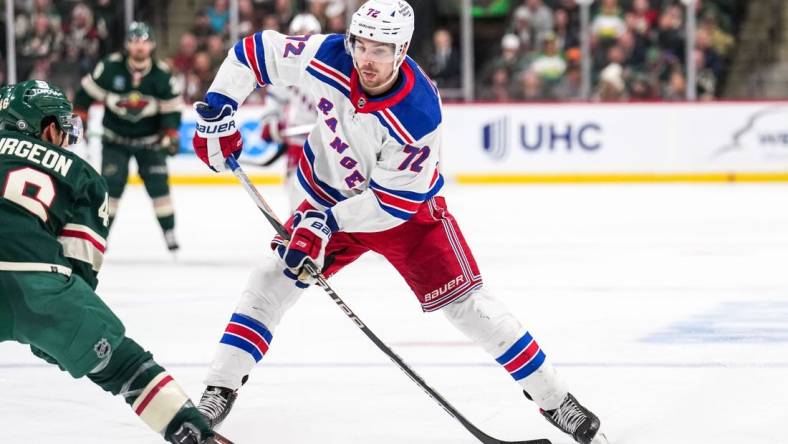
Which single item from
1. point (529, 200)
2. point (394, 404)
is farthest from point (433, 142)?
point (529, 200)

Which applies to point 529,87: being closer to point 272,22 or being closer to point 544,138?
point 544,138

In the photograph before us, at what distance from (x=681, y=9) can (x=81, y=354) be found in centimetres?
941

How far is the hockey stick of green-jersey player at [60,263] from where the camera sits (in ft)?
8.70

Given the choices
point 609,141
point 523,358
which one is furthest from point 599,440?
point 609,141

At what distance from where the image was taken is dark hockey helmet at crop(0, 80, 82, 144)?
275 cm

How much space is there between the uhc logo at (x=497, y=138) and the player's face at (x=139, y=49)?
14.6 feet

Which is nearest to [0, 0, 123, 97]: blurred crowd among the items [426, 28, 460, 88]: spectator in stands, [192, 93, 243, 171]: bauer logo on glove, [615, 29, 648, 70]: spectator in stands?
[426, 28, 460, 88]: spectator in stands

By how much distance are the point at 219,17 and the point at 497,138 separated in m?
2.59

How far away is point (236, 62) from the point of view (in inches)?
135

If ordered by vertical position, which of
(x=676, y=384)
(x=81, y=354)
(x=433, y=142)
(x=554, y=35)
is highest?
(x=433, y=142)

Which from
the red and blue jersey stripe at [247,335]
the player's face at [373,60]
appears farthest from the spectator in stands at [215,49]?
the player's face at [373,60]

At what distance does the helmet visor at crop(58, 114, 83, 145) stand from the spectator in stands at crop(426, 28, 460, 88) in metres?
8.40

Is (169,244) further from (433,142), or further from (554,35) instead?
(554,35)

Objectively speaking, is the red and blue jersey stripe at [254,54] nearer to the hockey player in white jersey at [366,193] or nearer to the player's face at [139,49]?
the hockey player in white jersey at [366,193]
